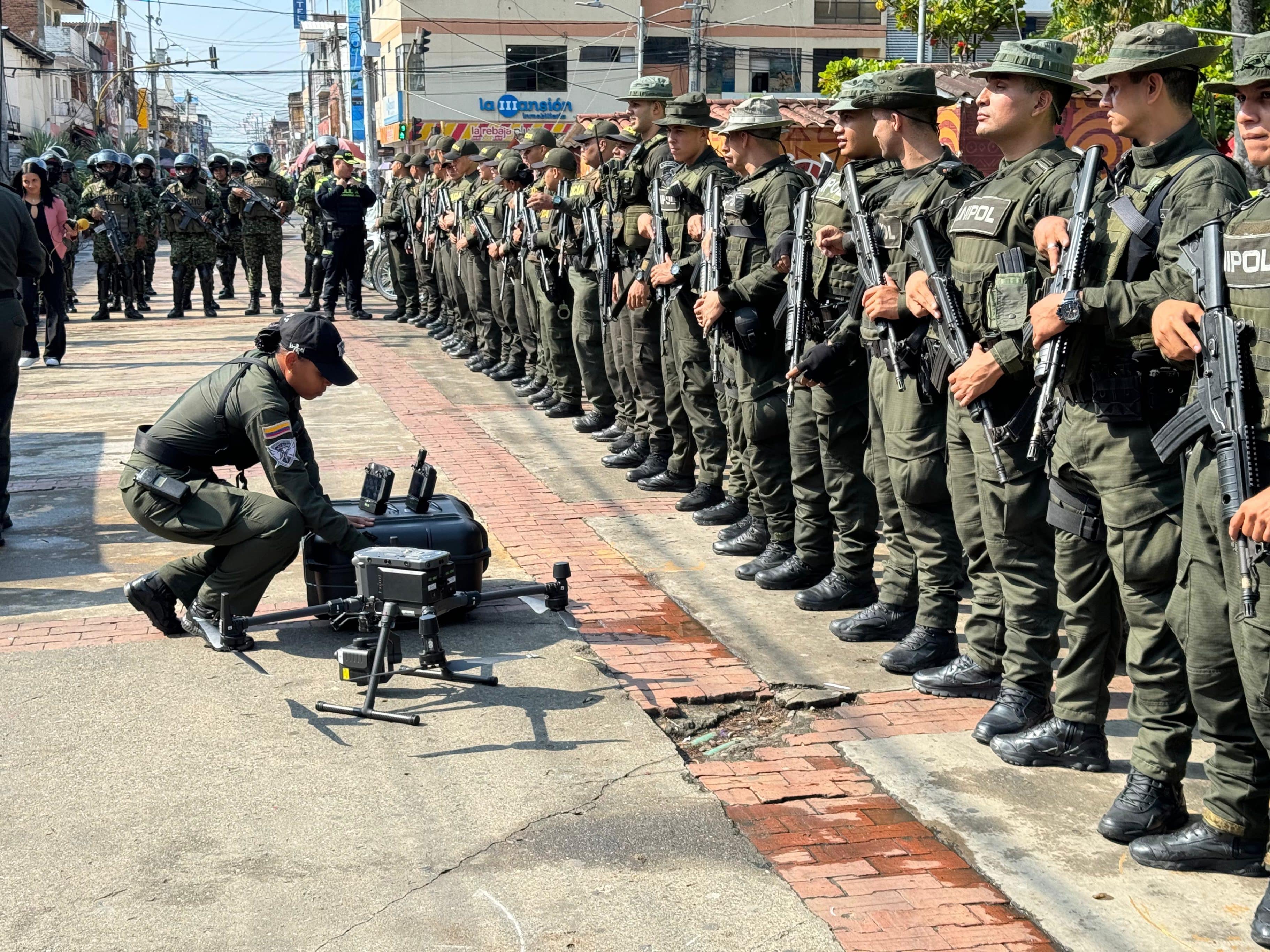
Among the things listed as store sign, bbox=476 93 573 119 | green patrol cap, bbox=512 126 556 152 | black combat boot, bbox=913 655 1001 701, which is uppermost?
store sign, bbox=476 93 573 119

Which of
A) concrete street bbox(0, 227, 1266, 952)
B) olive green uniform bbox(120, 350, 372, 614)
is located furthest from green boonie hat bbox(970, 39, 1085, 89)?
olive green uniform bbox(120, 350, 372, 614)

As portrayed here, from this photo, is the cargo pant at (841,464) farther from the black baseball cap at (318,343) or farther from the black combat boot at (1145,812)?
the black combat boot at (1145,812)

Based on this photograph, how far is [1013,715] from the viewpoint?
4855 mm

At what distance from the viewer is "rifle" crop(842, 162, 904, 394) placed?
5.38 metres

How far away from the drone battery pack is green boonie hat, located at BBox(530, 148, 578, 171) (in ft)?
16.5

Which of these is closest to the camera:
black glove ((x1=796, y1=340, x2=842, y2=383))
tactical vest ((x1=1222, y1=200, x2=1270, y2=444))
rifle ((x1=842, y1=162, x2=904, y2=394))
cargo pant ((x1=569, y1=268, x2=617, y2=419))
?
tactical vest ((x1=1222, y1=200, x2=1270, y2=444))

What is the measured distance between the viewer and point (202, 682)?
548 centimetres

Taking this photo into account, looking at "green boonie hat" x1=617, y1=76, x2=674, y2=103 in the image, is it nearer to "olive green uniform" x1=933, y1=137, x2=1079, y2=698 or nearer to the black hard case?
the black hard case

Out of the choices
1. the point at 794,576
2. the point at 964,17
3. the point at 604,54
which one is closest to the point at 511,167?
the point at 794,576

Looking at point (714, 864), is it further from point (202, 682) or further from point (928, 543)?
point (202, 682)

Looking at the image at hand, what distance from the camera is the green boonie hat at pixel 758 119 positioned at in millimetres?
6977

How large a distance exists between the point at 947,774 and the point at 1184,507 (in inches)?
50.7

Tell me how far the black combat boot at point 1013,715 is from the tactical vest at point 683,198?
375 cm

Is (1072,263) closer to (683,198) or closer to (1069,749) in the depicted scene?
(1069,749)
